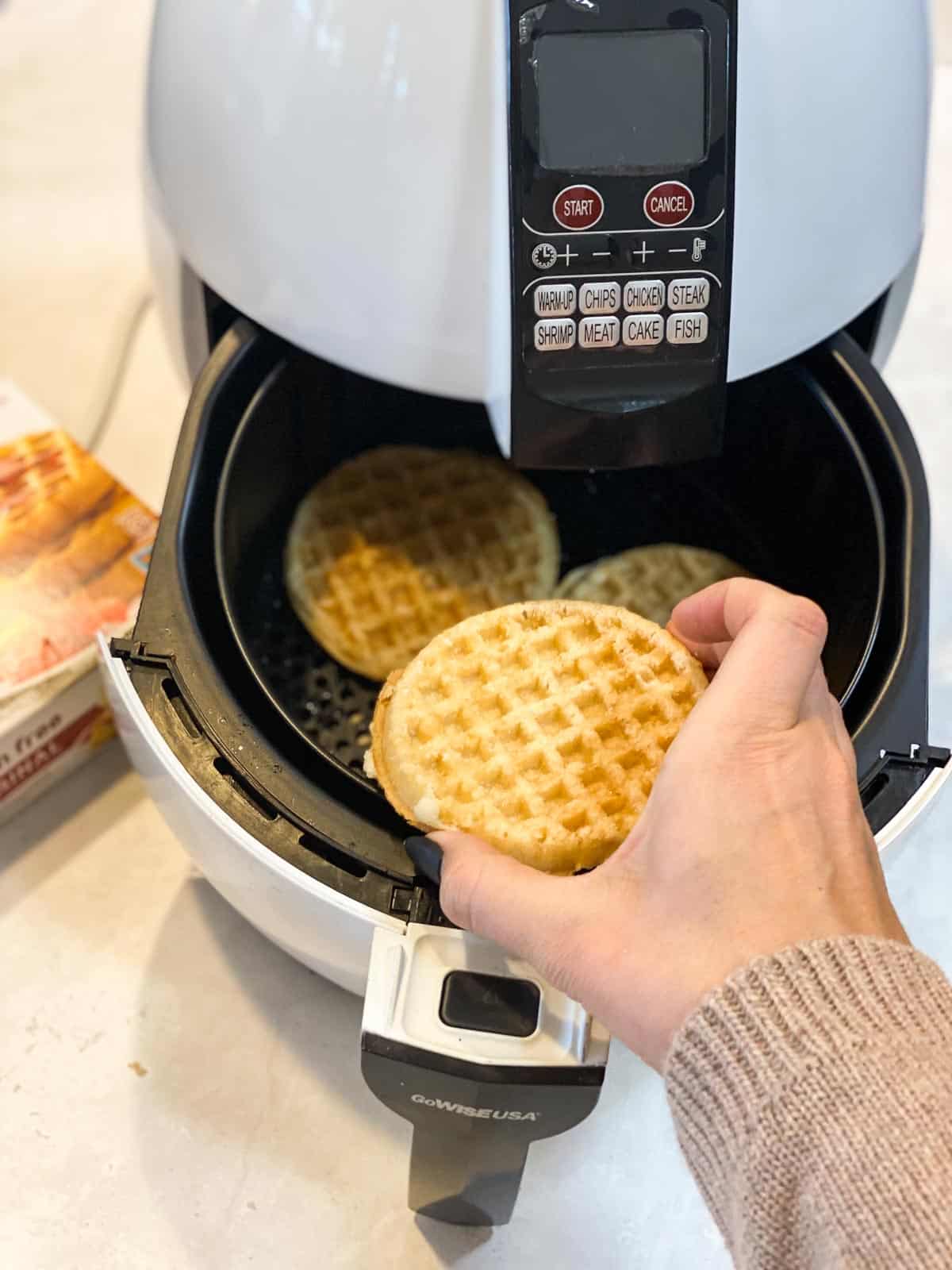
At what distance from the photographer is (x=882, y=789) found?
0.60 metres

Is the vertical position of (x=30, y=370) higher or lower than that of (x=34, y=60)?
lower

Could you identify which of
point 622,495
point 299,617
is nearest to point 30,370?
point 299,617

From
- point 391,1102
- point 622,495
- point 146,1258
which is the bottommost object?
point 146,1258

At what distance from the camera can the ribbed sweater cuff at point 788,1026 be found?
1.50ft

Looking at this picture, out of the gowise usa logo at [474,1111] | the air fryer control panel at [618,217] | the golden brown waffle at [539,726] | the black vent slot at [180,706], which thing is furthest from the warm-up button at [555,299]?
the gowise usa logo at [474,1111]

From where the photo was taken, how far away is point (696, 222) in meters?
0.60

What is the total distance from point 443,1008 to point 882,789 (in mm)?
255

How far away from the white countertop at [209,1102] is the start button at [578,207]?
1.20 feet

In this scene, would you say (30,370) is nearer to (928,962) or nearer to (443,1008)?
(443,1008)

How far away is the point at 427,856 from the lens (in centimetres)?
55

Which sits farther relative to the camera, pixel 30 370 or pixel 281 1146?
pixel 30 370

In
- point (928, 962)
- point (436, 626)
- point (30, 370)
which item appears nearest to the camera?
point (928, 962)

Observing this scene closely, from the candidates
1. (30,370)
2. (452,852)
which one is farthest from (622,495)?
(30,370)

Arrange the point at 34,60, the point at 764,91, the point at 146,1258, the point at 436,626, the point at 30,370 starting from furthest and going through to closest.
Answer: the point at 34,60 → the point at 30,370 → the point at 436,626 → the point at 146,1258 → the point at 764,91
